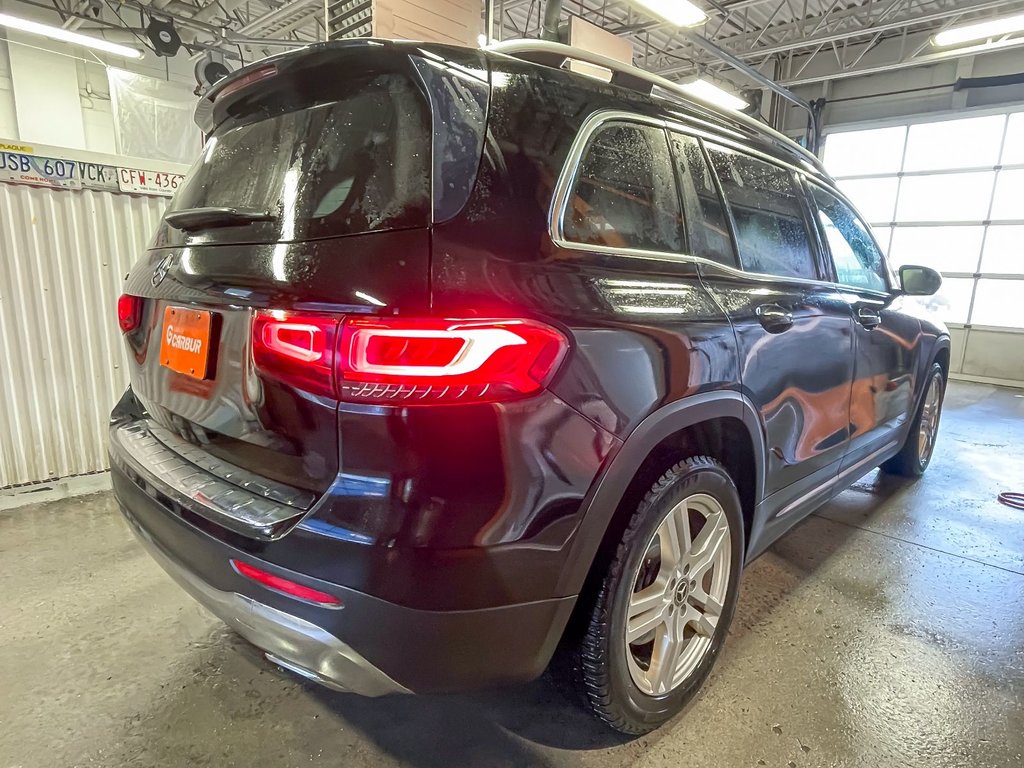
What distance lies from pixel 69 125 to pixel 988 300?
15.5 meters

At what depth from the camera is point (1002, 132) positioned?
9.65 m

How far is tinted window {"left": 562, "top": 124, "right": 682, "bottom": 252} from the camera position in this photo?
1.41m

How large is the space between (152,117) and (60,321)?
6.52m

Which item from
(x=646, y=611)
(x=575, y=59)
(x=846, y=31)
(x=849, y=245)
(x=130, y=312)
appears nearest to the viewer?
(x=575, y=59)

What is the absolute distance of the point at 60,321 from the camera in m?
3.38

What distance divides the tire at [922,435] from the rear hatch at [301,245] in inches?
139

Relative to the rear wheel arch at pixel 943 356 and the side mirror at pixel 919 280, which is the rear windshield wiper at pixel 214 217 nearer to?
the side mirror at pixel 919 280

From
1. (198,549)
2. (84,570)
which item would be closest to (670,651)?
(198,549)

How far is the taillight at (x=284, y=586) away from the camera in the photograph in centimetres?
116

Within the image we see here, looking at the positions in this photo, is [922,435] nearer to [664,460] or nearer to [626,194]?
[664,460]

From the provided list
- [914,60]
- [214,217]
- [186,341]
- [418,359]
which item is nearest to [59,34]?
[214,217]

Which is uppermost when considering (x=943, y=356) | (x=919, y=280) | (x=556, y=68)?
(x=556, y=68)

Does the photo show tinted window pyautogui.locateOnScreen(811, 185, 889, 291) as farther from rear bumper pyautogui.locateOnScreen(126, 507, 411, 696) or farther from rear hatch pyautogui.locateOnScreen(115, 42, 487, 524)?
rear bumper pyautogui.locateOnScreen(126, 507, 411, 696)

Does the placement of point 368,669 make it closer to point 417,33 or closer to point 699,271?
point 699,271
